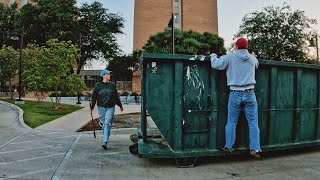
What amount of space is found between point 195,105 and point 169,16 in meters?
46.8

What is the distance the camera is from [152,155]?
583cm

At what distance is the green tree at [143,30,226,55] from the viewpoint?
37031 millimetres

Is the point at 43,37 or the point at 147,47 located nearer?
the point at 147,47

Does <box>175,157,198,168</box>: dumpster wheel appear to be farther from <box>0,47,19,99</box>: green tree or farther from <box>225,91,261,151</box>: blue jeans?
<box>0,47,19,99</box>: green tree

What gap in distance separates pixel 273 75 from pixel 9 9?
173 feet

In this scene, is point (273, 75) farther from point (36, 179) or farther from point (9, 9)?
point (9, 9)

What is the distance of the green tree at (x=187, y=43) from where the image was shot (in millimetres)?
37031

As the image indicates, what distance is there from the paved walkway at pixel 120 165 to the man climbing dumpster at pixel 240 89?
0.46 meters

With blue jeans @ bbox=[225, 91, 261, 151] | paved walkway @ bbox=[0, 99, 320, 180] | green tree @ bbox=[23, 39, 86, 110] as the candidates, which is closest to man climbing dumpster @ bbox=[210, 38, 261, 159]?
blue jeans @ bbox=[225, 91, 261, 151]

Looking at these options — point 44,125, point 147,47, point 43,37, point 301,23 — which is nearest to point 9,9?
point 43,37

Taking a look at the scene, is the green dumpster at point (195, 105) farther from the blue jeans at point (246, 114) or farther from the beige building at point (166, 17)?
the beige building at point (166, 17)

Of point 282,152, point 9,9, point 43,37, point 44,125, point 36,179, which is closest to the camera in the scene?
point 36,179

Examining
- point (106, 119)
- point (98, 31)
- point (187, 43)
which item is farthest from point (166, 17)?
point (106, 119)

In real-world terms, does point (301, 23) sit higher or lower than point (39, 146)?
higher
